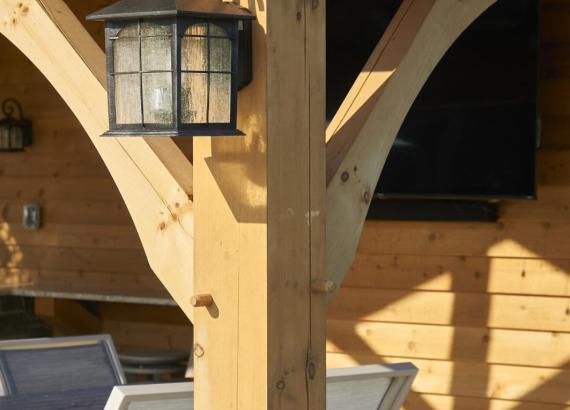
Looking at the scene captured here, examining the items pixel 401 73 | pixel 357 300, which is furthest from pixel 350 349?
pixel 401 73

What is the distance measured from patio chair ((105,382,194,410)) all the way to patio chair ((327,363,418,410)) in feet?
1.39

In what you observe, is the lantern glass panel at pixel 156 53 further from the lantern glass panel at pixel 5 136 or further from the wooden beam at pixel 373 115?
the lantern glass panel at pixel 5 136

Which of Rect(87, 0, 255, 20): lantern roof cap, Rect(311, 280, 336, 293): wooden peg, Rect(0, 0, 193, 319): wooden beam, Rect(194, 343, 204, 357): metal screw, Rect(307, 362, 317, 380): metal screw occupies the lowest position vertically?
Rect(307, 362, 317, 380): metal screw

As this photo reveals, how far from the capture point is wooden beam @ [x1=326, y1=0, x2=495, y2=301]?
292 cm

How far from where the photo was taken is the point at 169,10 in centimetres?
239

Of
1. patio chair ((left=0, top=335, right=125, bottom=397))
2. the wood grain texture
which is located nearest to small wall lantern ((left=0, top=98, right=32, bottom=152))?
patio chair ((left=0, top=335, right=125, bottom=397))

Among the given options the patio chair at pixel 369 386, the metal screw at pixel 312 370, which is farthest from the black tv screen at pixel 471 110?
the metal screw at pixel 312 370

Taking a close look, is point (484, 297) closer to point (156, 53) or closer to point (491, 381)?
point (491, 381)

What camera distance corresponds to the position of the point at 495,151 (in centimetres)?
464

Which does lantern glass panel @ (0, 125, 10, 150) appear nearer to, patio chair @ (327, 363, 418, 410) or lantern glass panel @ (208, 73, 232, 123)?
patio chair @ (327, 363, 418, 410)

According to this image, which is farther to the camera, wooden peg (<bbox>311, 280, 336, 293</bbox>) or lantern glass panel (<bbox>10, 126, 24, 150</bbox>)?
lantern glass panel (<bbox>10, 126, 24, 150</bbox>)

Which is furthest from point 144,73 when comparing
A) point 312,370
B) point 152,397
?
point 152,397

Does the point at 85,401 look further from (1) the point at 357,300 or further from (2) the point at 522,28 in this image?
(2) the point at 522,28

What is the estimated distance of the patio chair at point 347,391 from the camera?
10.2 ft
